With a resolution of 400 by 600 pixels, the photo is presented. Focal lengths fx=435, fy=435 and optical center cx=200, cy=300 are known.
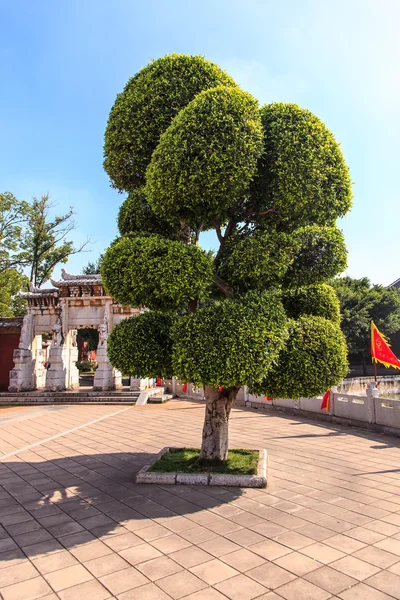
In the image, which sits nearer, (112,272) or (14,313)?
(112,272)

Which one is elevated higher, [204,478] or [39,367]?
[39,367]

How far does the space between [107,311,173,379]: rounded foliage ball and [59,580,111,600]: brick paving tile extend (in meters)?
3.62

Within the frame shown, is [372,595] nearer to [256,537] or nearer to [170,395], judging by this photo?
[256,537]

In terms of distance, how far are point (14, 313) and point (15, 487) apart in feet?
81.9

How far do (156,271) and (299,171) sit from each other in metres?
2.93

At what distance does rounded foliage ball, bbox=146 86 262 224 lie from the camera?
23.0 feet

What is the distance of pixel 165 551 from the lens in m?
5.14

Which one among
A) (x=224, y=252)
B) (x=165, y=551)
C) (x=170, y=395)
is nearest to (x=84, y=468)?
(x=165, y=551)

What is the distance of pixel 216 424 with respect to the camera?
323 inches

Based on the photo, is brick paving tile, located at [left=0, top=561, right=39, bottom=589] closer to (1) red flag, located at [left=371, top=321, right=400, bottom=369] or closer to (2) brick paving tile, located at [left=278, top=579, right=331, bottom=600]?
(2) brick paving tile, located at [left=278, top=579, right=331, bottom=600]

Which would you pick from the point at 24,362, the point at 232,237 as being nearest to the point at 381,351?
the point at 232,237

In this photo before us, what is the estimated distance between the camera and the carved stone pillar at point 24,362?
21.8 meters

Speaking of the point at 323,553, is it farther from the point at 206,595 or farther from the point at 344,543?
the point at 206,595

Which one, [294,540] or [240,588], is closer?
Result: [240,588]
